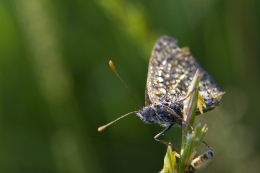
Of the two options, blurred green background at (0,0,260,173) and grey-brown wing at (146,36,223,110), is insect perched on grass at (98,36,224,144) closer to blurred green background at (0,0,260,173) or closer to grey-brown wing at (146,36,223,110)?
grey-brown wing at (146,36,223,110)

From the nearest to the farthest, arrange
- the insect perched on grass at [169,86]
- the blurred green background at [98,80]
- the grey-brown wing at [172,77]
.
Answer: the insect perched on grass at [169,86]
the grey-brown wing at [172,77]
the blurred green background at [98,80]

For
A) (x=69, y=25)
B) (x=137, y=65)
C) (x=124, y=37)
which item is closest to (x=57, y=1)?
(x=69, y=25)

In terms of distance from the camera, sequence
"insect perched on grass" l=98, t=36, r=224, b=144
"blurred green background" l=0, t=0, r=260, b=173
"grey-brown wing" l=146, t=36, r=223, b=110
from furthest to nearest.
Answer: "blurred green background" l=0, t=0, r=260, b=173
"grey-brown wing" l=146, t=36, r=223, b=110
"insect perched on grass" l=98, t=36, r=224, b=144

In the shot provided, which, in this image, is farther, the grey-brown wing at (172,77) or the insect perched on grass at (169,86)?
the grey-brown wing at (172,77)

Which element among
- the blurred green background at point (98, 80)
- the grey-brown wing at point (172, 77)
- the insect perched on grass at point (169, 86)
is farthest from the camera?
the blurred green background at point (98, 80)

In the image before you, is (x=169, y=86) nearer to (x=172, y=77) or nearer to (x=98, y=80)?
(x=172, y=77)

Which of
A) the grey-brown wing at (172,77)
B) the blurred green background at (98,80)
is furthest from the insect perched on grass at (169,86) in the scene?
the blurred green background at (98,80)

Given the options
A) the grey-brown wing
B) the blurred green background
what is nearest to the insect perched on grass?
the grey-brown wing

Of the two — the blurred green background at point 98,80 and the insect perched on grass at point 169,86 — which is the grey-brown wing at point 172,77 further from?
the blurred green background at point 98,80
